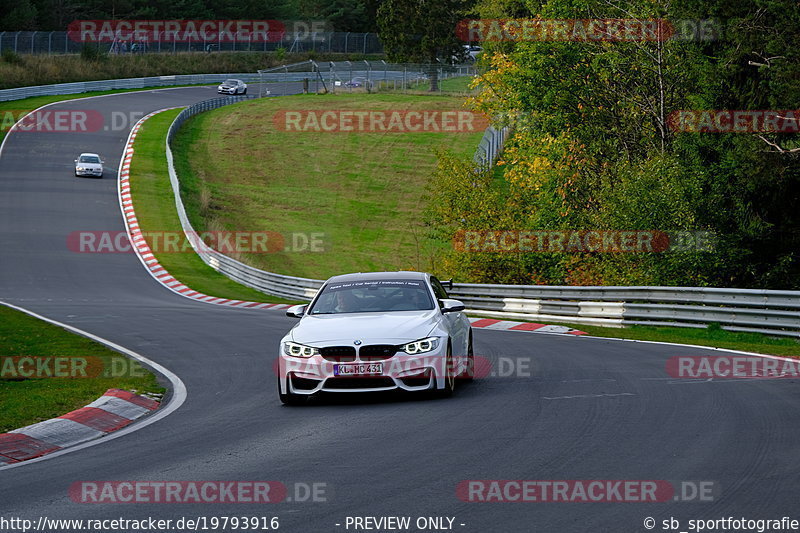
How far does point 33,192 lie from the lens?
2005 inches

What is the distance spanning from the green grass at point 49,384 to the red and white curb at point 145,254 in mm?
11672

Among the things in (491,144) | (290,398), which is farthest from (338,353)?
Answer: (491,144)

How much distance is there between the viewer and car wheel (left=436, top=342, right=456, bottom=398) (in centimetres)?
1167

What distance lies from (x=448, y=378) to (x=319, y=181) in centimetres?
4845

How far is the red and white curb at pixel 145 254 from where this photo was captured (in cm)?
3287

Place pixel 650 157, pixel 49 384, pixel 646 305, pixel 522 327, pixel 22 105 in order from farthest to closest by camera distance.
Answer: pixel 22 105
pixel 650 157
pixel 522 327
pixel 646 305
pixel 49 384

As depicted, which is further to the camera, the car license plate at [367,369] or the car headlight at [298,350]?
the car headlight at [298,350]

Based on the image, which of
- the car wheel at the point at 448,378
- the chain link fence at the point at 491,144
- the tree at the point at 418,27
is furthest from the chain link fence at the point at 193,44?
the car wheel at the point at 448,378

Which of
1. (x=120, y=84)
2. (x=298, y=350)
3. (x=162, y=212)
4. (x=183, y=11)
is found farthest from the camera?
(x=183, y=11)

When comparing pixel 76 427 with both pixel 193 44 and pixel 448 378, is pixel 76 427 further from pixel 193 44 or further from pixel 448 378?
pixel 193 44

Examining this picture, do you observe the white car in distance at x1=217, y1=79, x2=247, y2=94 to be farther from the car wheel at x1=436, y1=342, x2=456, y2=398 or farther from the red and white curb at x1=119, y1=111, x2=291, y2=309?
the car wheel at x1=436, y1=342, x2=456, y2=398

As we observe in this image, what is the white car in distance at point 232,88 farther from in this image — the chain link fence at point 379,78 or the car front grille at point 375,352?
the car front grille at point 375,352

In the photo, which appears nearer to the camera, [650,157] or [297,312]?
[297,312]

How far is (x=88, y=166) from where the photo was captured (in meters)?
Result: 54.5
